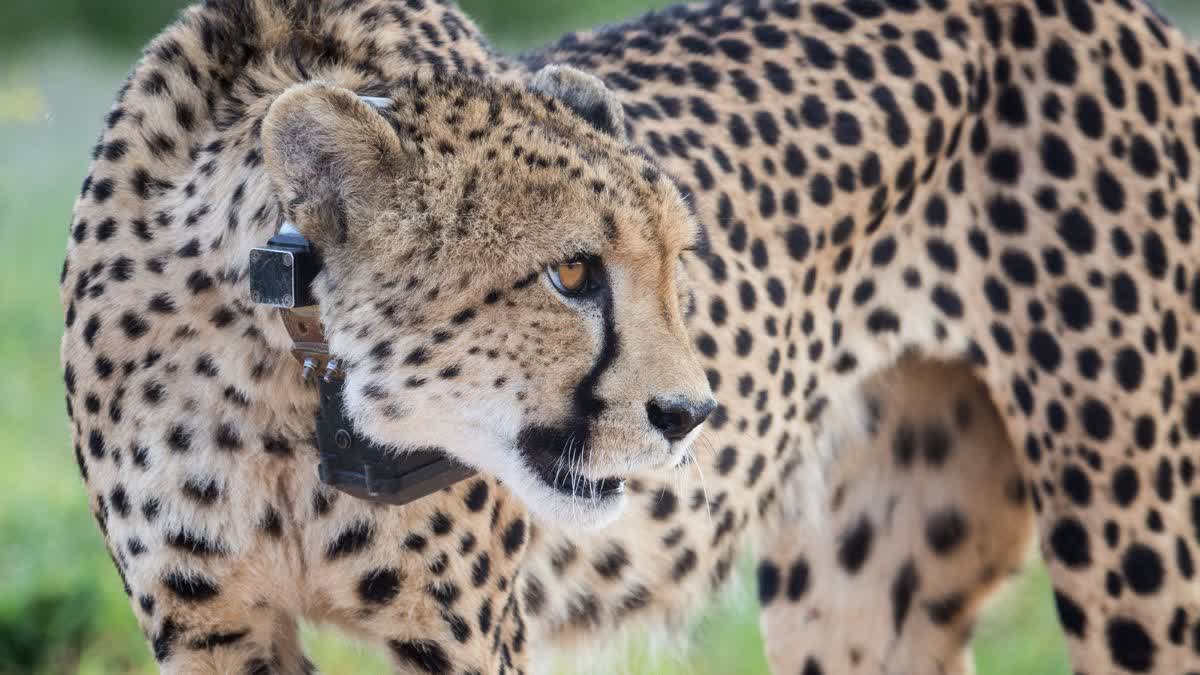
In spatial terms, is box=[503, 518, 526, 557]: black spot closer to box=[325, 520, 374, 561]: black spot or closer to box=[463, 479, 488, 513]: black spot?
box=[463, 479, 488, 513]: black spot

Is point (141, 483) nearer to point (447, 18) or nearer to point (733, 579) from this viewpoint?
point (447, 18)

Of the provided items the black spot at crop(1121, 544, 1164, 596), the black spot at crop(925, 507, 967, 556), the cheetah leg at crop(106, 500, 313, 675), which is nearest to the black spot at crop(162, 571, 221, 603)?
the cheetah leg at crop(106, 500, 313, 675)

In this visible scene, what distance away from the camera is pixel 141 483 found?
5.69 ft

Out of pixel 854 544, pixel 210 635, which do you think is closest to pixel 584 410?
pixel 210 635

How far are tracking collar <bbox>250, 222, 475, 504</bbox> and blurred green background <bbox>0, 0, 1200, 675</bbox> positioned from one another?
14.1 inches

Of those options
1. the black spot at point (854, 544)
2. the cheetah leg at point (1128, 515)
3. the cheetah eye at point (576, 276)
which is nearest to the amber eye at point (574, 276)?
the cheetah eye at point (576, 276)

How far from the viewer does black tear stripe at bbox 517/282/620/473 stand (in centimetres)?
158

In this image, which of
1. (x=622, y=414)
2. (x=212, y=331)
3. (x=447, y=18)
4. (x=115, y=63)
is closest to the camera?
(x=622, y=414)

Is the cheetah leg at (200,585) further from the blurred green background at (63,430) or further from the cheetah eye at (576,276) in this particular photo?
the cheetah eye at (576,276)

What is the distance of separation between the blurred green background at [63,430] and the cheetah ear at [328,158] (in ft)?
2.03

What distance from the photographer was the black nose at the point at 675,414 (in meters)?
1.56

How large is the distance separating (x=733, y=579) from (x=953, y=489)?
0.46 m

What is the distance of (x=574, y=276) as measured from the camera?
1.58 m

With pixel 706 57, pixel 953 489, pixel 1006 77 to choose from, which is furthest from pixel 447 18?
pixel 953 489
